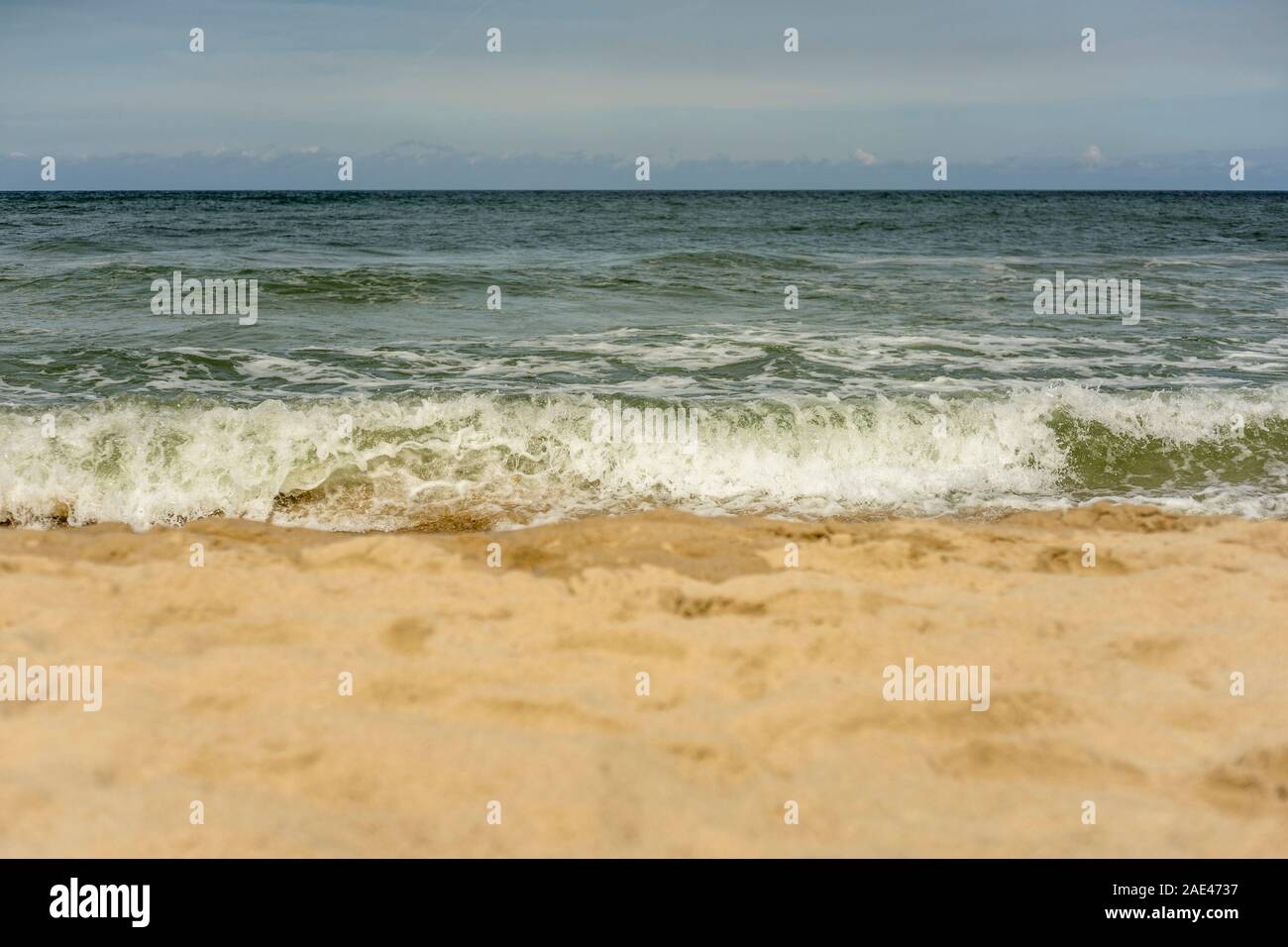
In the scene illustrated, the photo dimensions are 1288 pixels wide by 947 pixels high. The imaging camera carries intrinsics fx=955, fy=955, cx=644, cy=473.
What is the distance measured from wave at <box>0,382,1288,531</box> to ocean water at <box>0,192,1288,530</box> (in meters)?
0.03

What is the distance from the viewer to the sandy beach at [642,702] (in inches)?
107

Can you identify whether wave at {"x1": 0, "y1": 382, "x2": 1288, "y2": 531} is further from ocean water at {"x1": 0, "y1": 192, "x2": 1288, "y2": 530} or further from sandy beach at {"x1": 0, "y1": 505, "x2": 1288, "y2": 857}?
sandy beach at {"x1": 0, "y1": 505, "x2": 1288, "y2": 857}

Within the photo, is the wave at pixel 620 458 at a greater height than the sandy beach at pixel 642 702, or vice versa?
the wave at pixel 620 458

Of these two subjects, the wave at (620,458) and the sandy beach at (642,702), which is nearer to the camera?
the sandy beach at (642,702)

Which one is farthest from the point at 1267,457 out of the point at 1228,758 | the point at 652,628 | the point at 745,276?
the point at 745,276

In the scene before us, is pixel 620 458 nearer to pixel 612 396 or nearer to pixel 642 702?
pixel 612 396

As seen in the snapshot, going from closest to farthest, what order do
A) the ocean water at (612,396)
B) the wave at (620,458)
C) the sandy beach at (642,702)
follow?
1. the sandy beach at (642,702)
2. the wave at (620,458)
3. the ocean water at (612,396)

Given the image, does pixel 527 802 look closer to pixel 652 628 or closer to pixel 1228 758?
pixel 652 628

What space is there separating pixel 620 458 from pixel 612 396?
1.29 metres

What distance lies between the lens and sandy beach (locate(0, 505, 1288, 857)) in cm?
271

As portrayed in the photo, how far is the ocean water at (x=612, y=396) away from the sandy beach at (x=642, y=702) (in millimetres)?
1717

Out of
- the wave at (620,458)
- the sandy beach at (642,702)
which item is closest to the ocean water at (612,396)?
the wave at (620,458)

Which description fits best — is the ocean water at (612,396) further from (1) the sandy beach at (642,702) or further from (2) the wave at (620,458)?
(1) the sandy beach at (642,702)

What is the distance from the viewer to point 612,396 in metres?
8.40
